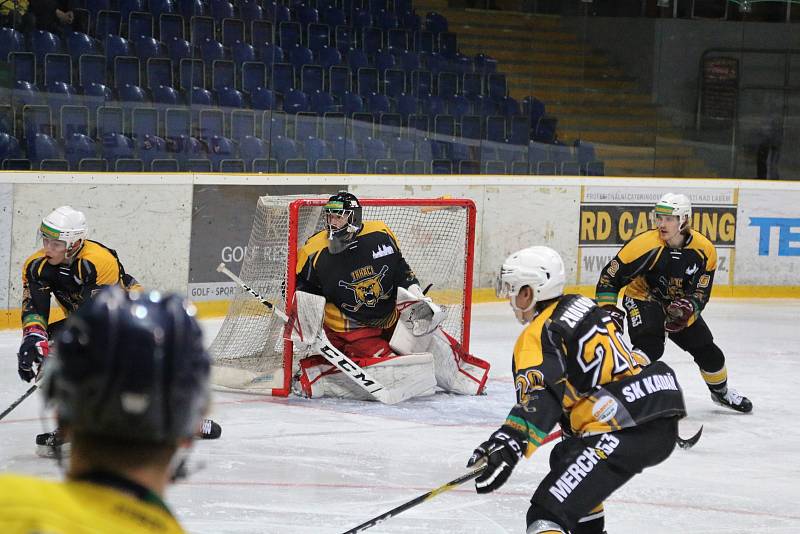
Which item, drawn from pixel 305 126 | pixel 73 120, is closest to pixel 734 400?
pixel 305 126

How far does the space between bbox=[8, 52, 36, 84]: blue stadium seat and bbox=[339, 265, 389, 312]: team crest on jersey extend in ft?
9.68

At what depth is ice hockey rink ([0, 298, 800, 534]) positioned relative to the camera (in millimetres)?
4320

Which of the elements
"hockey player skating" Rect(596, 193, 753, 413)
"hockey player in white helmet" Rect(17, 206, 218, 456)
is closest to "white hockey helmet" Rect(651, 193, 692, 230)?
"hockey player skating" Rect(596, 193, 753, 413)

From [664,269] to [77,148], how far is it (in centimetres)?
401

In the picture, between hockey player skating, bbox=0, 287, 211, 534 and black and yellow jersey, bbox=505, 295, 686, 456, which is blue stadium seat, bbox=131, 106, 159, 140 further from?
hockey player skating, bbox=0, 287, 211, 534

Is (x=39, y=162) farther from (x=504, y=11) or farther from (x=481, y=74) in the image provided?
(x=504, y=11)

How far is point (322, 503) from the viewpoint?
447 centimetres

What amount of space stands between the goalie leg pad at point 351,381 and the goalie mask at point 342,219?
→ 62 cm

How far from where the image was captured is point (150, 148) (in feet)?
27.3

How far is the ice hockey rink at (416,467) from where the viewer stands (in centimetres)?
432

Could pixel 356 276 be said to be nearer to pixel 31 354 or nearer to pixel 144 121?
pixel 31 354

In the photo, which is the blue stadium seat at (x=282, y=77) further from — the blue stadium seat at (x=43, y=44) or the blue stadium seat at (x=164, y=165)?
the blue stadium seat at (x=43, y=44)

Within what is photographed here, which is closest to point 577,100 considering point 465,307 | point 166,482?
point 465,307

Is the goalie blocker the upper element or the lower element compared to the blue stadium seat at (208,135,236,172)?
lower
